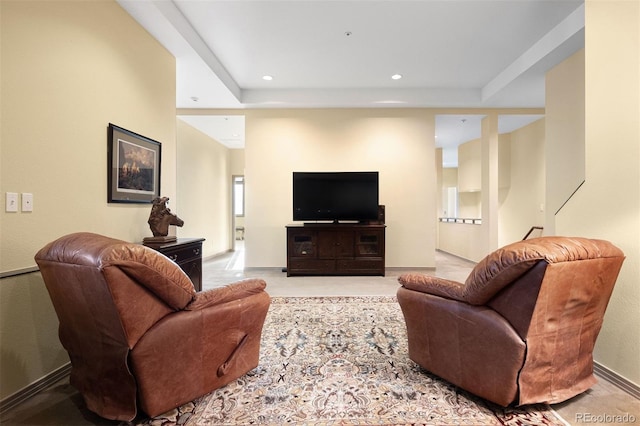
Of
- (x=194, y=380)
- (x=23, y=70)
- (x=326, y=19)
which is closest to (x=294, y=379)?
(x=194, y=380)

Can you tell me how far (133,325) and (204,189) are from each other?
5.48 meters

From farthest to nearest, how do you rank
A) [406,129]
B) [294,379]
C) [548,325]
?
1. [406,129]
2. [294,379]
3. [548,325]

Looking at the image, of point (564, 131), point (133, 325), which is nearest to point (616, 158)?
point (564, 131)

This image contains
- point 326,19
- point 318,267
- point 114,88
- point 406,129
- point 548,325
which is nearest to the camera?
point 548,325

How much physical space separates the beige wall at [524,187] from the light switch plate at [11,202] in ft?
23.3

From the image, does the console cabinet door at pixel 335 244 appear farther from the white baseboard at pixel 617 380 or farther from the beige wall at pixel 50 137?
the white baseboard at pixel 617 380

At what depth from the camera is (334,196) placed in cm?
479

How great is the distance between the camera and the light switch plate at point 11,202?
5.34 feet

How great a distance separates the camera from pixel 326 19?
2.96m

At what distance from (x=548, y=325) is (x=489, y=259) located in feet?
1.40

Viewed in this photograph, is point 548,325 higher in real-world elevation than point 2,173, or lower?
lower

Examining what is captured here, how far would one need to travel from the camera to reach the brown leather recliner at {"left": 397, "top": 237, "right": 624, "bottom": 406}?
1.35 m

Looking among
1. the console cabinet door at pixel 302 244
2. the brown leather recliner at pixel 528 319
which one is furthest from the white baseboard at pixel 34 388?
the console cabinet door at pixel 302 244

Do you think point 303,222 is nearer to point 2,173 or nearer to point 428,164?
point 428,164
